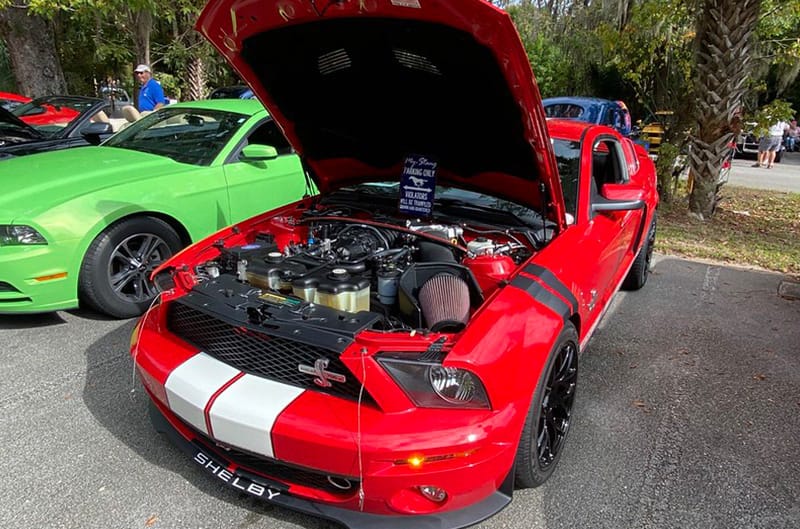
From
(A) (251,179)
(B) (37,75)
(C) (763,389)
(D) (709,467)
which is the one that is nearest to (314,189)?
(A) (251,179)

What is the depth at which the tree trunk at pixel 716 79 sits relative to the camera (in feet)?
23.3

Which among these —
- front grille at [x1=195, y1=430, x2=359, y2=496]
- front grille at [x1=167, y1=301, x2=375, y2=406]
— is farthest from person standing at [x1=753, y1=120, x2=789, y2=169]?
front grille at [x1=195, y1=430, x2=359, y2=496]

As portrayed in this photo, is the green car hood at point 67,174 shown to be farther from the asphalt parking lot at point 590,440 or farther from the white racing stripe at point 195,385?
the white racing stripe at point 195,385

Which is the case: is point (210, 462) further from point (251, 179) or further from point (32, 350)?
point (251, 179)

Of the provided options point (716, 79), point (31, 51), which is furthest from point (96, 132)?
point (716, 79)

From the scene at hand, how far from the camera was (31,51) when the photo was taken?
34.9ft

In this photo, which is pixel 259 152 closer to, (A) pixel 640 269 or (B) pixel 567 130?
(B) pixel 567 130

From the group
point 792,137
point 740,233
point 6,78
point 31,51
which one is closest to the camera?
point 740,233

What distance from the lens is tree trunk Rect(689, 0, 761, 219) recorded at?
23.3 feet

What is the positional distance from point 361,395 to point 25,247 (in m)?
2.82

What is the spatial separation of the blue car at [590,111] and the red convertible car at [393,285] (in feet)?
27.8

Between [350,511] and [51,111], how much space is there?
26.5 feet

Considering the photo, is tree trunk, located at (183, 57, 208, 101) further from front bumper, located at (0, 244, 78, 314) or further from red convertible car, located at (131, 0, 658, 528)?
red convertible car, located at (131, 0, 658, 528)

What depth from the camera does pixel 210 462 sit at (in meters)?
2.18
